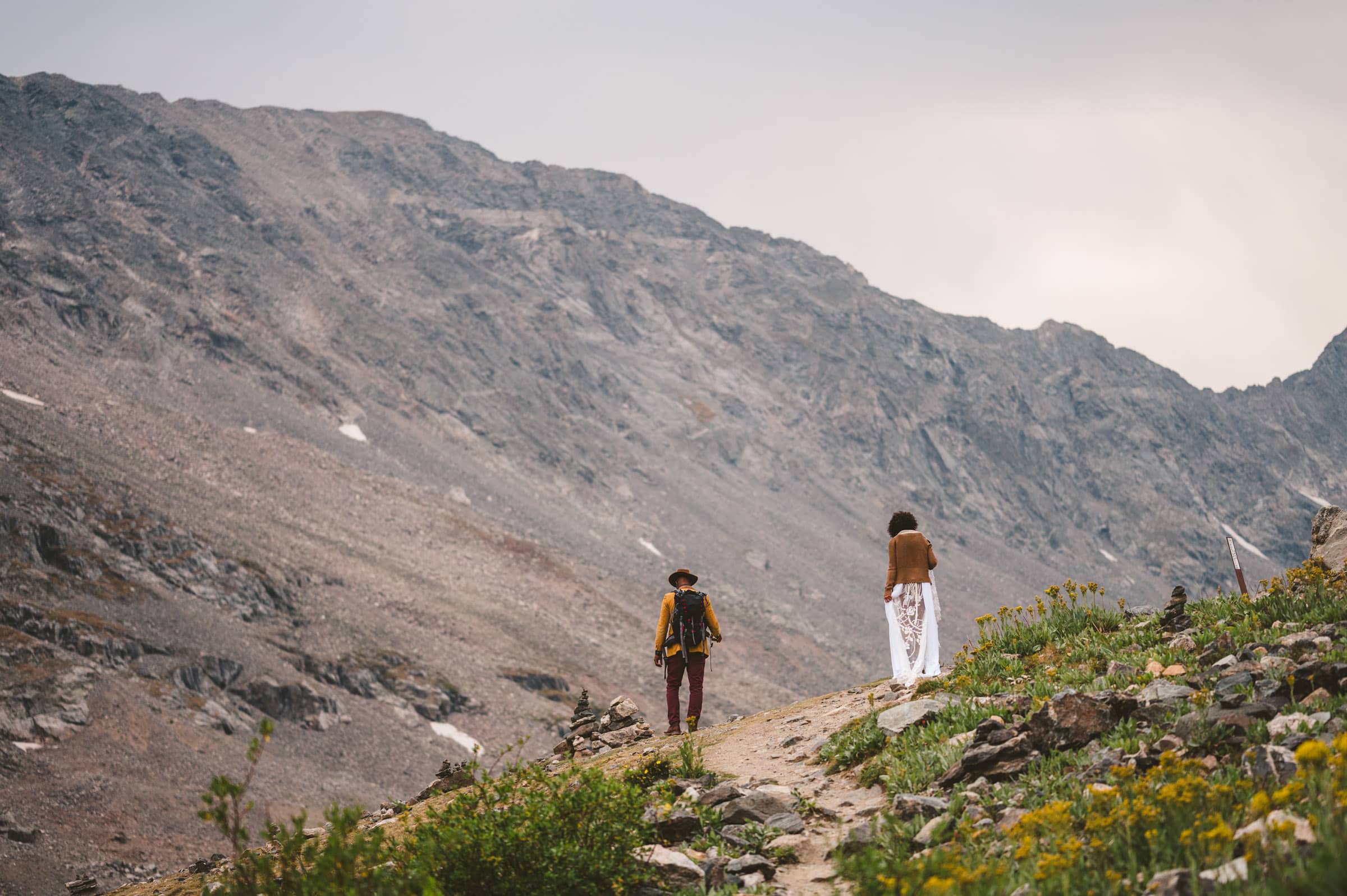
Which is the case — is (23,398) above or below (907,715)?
above

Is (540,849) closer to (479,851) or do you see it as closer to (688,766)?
(479,851)

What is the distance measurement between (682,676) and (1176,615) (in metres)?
5.56

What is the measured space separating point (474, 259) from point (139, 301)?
253 feet

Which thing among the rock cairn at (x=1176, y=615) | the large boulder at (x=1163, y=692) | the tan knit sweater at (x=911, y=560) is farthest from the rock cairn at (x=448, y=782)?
the rock cairn at (x=1176, y=615)

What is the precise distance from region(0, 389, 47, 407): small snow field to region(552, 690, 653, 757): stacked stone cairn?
69.3 meters

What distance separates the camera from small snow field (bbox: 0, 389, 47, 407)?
67062 mm

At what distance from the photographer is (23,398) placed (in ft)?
227

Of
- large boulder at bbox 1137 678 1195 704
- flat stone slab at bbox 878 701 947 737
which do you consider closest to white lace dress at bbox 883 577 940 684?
flat stone slab at bbox 878 701 947 737

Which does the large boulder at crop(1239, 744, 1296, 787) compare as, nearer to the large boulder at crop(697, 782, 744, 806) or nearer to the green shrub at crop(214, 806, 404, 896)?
the large boulder at crop(697, 782, 744, 806)

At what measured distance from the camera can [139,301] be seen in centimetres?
10306

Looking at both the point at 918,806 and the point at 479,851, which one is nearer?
the point at 479,851

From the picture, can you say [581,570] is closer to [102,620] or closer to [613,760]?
[102,620]

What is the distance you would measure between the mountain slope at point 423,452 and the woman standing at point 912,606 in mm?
30368

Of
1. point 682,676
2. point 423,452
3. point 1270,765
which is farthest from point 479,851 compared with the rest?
point 423,452
